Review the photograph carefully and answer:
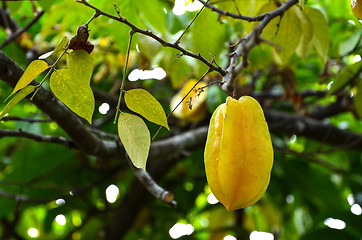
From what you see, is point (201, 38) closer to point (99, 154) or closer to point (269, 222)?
point (99, 154)

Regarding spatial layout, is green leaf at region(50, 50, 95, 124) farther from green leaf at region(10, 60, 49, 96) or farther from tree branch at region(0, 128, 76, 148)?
tree branch at region(0, 128, 76, 148)

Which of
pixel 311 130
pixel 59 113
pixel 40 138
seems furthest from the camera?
pixel 311 130

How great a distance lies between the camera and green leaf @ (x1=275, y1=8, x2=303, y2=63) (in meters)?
0.95

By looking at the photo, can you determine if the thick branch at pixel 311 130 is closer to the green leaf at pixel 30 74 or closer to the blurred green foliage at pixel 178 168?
the blurred green foliage at pixel 178 168

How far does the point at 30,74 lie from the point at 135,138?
0.62 feet

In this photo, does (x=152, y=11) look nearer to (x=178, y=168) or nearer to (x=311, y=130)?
(x=311, y=130)

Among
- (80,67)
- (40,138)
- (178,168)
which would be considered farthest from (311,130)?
(80,67)

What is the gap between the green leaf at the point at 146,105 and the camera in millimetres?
669

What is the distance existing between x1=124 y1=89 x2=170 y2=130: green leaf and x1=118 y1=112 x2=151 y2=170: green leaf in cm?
2

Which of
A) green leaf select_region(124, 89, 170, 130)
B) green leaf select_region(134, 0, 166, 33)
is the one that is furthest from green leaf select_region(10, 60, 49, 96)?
green leaf select_region(134, 0, 166, 33)

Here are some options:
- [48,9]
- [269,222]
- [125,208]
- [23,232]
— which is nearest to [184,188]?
[125,208]

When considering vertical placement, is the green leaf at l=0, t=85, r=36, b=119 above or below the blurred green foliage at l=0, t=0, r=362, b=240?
above

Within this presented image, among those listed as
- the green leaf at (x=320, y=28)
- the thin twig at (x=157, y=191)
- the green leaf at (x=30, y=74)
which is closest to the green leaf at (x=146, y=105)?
the green leaf at (x=30, y=74)

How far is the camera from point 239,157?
0.63m
